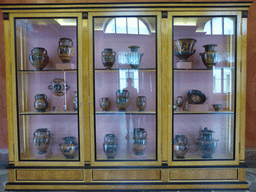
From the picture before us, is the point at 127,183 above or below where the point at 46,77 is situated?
below

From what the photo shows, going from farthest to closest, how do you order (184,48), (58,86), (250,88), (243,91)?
(250,88)
(58,86)
(184,48)
(243,91)

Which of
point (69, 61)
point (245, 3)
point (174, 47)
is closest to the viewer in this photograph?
point (245, 3)

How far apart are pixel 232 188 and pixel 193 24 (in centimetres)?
149

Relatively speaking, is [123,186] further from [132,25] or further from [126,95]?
[132,25]

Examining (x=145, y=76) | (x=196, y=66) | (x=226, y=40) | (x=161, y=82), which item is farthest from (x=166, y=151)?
(x=226, y=40)

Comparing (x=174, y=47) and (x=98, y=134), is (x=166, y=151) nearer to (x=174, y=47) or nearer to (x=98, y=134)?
(x=98, y=134)

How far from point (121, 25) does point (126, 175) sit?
1342mm

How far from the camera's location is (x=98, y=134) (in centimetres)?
157

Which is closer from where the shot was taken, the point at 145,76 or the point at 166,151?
the point at 166,151

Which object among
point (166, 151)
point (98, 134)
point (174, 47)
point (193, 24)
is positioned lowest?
point (166, 151)

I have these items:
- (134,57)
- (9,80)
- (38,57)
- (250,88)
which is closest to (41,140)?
(9,80)

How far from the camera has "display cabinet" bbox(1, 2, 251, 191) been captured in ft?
Result: 4.58

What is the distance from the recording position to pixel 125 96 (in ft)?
5.18

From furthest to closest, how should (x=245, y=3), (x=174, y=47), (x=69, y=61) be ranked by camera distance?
1. (x=69, y=61)
2. (x=174, y=47)
3. (x=245, y=3)
